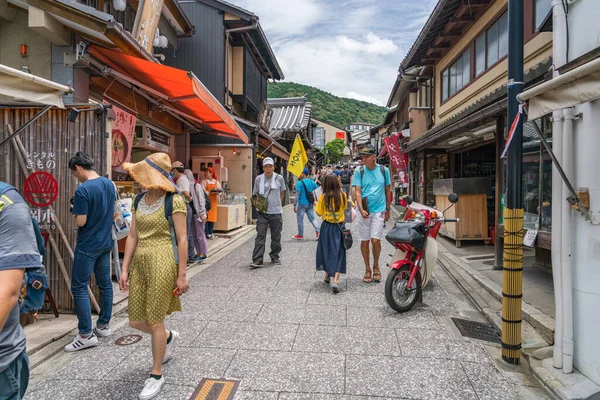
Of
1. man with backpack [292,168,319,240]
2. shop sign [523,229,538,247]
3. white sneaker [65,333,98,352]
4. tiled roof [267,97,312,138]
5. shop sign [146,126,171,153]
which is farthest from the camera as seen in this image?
tiled roof [267,97,312,138]

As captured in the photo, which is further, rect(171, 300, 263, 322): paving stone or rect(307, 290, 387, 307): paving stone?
rect(307, 290, 387, 307): paving stone

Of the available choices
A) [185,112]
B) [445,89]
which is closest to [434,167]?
[445,89]

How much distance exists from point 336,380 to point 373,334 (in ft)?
3.53

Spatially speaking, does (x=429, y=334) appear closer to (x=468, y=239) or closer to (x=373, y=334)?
(x=373, y=334)

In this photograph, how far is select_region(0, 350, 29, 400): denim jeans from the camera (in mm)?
1709

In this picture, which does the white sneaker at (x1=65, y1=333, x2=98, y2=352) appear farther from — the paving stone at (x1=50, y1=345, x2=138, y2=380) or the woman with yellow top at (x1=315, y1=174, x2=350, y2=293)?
the woman with yellow top at (x1=315, y1=174, x2=350, y2=293)

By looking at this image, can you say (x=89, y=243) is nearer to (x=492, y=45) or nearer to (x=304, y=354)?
(x=304, y=354)

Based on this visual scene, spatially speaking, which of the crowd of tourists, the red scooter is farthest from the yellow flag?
the red scooter

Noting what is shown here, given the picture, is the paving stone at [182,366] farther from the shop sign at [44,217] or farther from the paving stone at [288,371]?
the shop sign at [44,217]

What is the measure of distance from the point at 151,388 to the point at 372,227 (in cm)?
393

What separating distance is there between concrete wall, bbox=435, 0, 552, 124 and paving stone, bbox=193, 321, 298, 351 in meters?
6.38

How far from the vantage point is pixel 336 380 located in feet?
10.7

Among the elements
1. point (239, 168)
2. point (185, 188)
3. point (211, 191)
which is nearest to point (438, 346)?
point (185, 188)

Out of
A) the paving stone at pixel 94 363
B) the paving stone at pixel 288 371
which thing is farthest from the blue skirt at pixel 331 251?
the paving stone at pixel 94 363
